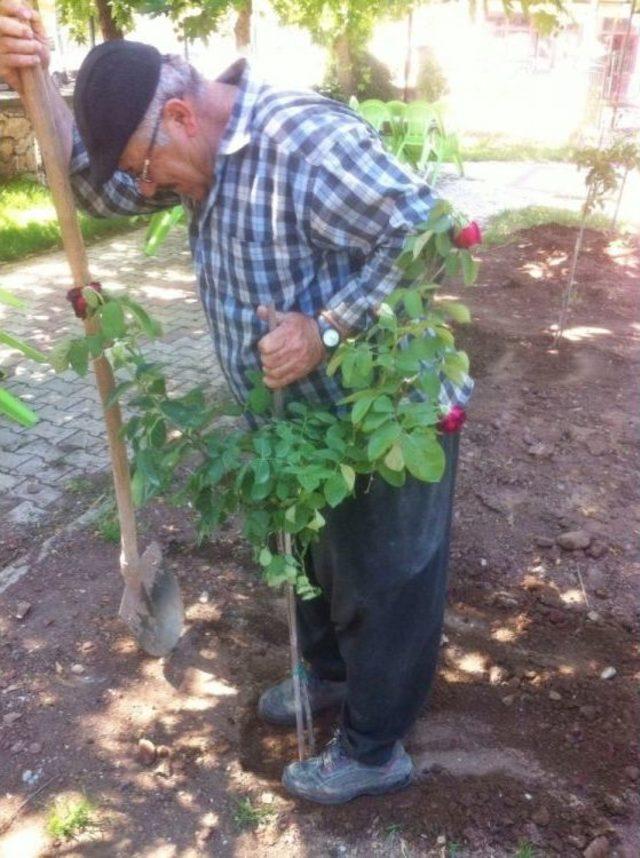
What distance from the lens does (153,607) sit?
2707 mm

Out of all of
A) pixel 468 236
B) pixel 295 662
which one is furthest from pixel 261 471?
pixel 295 662

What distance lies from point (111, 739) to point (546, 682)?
4.50 ft

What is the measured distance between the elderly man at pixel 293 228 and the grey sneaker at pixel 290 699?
1.33ft

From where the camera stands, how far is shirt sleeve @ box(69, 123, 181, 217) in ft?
6.63

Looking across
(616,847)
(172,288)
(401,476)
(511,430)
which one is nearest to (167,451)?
(401,476)

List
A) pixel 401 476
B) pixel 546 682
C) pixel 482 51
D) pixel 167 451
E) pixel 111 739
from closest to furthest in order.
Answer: pixel 401 476 → pixel 167 451 → pixel 111 739 → pixel 546 682 → pixel 482 51

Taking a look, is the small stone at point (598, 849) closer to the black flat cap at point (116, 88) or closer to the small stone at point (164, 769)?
the small stone at point (164, 769)

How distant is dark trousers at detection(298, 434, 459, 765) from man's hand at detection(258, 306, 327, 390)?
0.29 meters

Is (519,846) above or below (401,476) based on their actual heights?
below

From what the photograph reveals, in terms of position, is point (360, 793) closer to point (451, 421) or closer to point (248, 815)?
point (248, 815)

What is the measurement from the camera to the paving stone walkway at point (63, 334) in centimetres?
407

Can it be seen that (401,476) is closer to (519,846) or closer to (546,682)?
(519,846)

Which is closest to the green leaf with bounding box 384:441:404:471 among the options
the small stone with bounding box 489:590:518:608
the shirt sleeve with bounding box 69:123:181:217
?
the shirt sleeve with bounding box 69:123:181:217

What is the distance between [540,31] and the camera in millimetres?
3252
